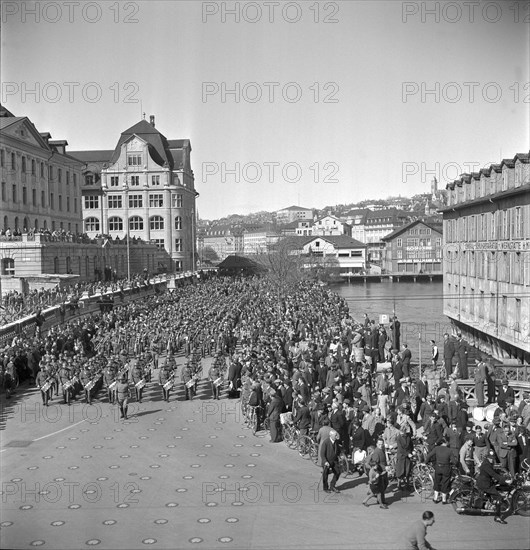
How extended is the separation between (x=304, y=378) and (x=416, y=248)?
10805 centimetres

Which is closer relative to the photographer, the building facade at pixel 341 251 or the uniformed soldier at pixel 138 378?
the uniformed soldier at pixel 138 378

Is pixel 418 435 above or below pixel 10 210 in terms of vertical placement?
below

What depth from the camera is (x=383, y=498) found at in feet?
39.4

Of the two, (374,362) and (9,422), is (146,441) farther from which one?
(374,362)

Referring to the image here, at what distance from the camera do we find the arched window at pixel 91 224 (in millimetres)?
94562

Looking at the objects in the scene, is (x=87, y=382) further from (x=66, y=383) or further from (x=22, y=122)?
(x=22, y=122)

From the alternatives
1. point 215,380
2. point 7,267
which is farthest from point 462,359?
point 7,267

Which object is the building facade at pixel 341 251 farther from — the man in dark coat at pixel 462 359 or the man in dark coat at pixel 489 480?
the man in dark coat at pixel 489 480

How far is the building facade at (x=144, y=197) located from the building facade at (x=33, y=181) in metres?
15.6

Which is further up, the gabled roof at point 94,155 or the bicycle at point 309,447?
the gabled roof at point 94,155

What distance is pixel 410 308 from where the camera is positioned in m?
69.4

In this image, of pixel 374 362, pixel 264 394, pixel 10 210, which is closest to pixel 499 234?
pixel 374 362

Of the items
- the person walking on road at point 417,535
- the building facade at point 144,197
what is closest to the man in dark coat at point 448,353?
the person walking on road at point 417,535

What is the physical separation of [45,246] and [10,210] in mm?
13707
